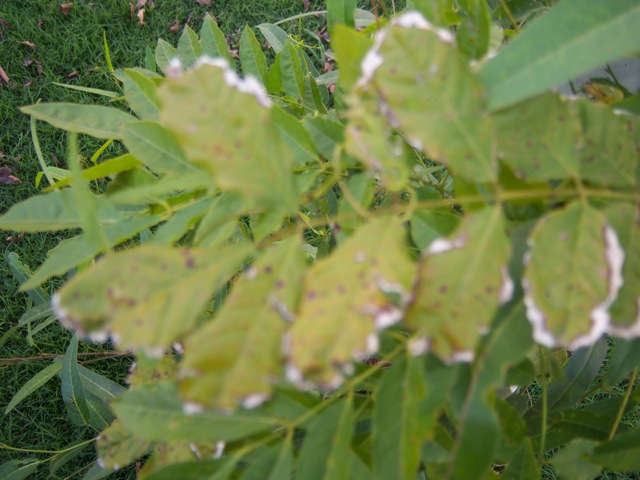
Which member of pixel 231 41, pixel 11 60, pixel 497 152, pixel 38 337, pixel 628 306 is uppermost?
pixel 497 152

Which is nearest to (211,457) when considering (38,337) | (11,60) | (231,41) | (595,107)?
(595,107)

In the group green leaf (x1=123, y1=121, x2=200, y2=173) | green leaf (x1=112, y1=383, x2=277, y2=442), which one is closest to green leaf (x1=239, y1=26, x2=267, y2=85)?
green leaf (x1=123, y1=121, x2=200, y2=173)

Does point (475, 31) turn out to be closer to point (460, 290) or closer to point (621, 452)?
point (460, 290)

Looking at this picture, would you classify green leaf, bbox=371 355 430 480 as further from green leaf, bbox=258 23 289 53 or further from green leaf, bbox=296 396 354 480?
green leaf, bbox=258 23 289 53

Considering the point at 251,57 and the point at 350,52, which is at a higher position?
the point at 350,52

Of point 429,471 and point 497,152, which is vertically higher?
point 497,152

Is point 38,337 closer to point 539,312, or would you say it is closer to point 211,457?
point 211,457

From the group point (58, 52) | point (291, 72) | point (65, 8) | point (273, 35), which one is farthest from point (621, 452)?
point (65, 8)
